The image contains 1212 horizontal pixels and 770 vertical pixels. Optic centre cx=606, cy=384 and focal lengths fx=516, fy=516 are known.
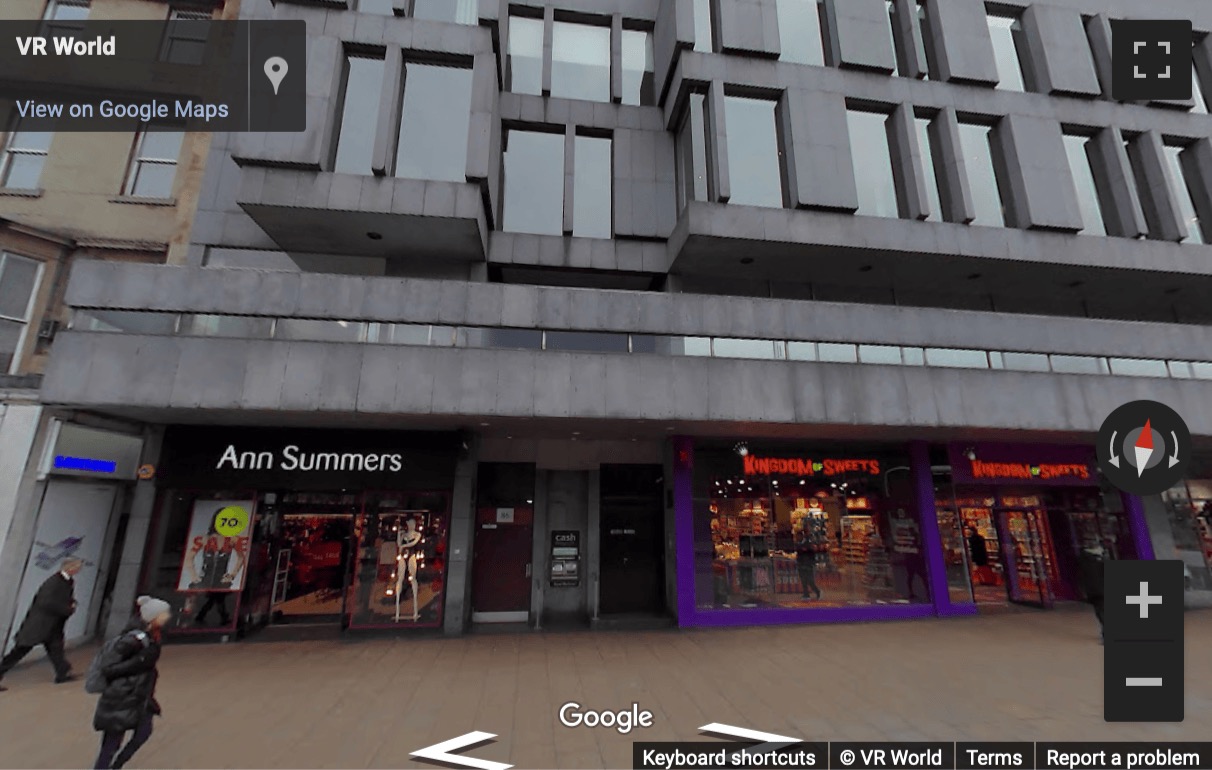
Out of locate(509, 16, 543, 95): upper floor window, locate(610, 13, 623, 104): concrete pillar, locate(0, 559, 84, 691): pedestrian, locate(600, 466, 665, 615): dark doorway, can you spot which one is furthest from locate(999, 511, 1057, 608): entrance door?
locate(0, 559, 84, 691): pedestrian

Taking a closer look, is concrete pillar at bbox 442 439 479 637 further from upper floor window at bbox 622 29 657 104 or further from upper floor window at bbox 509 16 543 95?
upper floor window at bbox 622 29 657 104

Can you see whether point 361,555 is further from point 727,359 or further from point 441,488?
point 727,359

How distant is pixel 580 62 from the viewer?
615 inches

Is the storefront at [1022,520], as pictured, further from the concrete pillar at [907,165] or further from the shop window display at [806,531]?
the concrete pillar at [907,165]

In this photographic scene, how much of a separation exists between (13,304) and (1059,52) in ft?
93.8

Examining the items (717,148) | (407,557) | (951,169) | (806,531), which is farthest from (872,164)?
(407,557)

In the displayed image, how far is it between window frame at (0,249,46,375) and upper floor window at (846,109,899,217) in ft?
65.1

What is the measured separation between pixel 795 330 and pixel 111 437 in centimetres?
1461

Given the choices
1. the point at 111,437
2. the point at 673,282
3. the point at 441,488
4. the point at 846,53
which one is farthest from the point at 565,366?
the point at 846,53

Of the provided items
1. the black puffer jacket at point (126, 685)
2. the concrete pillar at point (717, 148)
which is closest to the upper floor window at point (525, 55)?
the concrete pillar at point (717, 148)

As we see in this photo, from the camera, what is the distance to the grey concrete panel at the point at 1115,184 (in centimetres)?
1489

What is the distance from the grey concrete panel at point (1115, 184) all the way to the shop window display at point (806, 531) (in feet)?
32.2

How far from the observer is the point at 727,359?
1102cm

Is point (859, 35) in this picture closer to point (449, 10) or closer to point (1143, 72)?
point (1143, 72)
